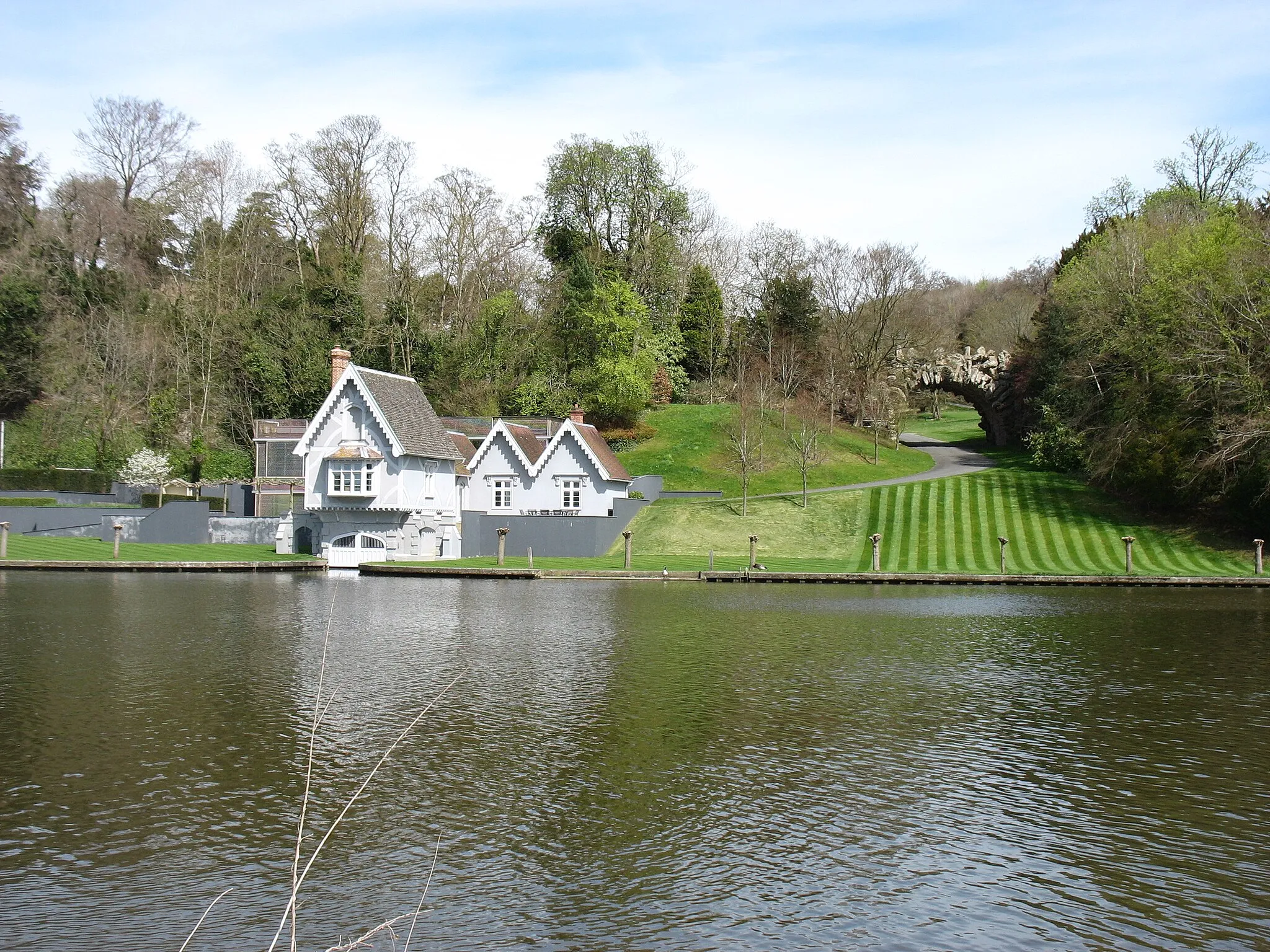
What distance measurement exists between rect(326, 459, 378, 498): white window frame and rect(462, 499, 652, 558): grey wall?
5.89m

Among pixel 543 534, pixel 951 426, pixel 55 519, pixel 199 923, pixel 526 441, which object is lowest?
pixel 199 923

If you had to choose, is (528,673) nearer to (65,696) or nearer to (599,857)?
(65,696)

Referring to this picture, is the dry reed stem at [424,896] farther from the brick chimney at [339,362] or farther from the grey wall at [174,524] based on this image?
the grey wall at [174,524]

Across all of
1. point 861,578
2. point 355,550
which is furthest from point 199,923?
point 355,550

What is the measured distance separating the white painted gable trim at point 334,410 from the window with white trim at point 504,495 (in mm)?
9276

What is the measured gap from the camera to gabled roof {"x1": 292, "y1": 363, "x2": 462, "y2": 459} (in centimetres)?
5159

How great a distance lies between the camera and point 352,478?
5156 centimetres

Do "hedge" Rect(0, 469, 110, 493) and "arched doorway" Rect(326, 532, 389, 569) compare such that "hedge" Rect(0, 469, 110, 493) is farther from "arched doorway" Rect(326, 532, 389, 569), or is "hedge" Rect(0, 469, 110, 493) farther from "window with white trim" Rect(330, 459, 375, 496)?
"window with white trim" Rect(330, 459, 375, 496)

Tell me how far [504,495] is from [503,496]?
0.25 ft

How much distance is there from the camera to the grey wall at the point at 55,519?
58.2 m

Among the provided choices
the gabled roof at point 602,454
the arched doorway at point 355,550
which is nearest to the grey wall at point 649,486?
the gabled roof at point 602,454

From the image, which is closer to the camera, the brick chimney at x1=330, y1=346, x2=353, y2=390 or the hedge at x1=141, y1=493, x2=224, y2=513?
the brick chimney at x1=330, y1=346, x2=353, y2=390

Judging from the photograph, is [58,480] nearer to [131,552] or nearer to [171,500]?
[171,500]

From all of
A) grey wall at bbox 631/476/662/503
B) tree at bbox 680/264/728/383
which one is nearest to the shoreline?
grey wall at bbox 631/476/662/503
